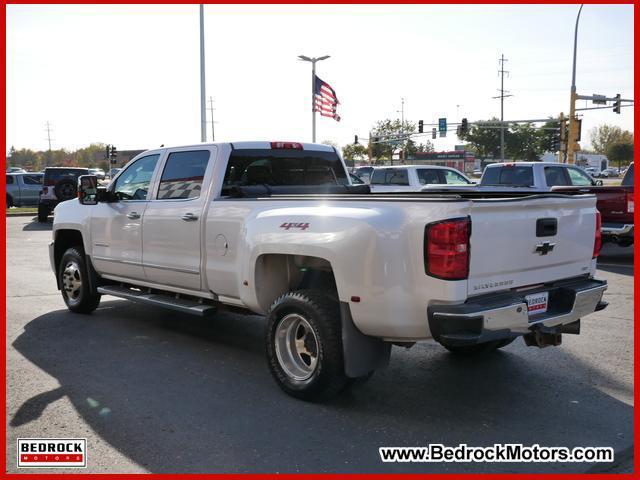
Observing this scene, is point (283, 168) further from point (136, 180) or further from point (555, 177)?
point (555, 177)

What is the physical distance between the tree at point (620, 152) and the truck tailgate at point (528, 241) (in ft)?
361

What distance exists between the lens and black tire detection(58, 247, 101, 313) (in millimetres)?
7480

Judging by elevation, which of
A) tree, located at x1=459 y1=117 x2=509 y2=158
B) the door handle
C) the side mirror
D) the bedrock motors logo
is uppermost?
tree, located at x1=459 y1=117 x2=509 y2=158

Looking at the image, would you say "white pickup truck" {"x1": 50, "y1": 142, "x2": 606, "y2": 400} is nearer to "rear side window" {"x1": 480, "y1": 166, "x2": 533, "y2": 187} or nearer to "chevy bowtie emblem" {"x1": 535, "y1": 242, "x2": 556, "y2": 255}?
"chevy bowtie emblem" {"x1": 535, "y1": 242, "x2": 556, "y2": 255}

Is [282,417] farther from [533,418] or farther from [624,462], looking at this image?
[624,462]

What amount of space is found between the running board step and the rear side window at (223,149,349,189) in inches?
44.9

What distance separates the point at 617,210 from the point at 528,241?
330 inches

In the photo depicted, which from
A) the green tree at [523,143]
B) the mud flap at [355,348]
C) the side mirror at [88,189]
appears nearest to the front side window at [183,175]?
the side mirror at [88,189]

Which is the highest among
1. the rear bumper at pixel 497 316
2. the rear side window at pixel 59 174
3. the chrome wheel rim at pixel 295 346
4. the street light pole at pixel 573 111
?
the street light pole at pixel 573 111

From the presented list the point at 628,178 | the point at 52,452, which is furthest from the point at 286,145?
the point at 628,178

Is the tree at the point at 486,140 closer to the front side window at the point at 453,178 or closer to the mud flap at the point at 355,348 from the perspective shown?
the front side window at the point at 453,178

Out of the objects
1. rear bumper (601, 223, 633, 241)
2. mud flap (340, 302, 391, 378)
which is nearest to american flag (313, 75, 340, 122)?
rear bumper (601, 223, 633, 241)

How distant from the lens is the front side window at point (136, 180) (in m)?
6.65

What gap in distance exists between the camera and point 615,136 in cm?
11619
